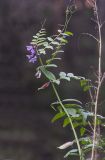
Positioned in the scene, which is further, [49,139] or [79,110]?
[49,139]

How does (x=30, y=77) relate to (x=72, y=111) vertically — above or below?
below

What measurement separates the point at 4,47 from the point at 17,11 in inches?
9.2

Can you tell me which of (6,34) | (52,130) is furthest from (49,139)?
(6,34)

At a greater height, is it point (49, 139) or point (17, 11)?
point (17, 11)

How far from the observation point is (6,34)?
9.01 feet

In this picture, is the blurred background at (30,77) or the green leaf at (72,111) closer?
the green leaf at (72,111)

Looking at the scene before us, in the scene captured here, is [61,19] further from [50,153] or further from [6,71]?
[50,153]

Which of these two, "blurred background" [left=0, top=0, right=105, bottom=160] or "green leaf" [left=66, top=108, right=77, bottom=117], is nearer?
"green leaf" [left=66, top=108, right=77, bottom=117]

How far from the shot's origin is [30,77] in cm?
270

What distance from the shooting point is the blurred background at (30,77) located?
2.66 m

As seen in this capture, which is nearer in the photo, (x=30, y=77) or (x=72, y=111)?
(x=72, y=111)

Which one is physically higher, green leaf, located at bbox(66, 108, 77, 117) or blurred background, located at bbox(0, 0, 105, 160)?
green leaf, located at bbox(66, 108, 77, 117)

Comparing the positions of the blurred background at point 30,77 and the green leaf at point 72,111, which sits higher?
the green leaf at point 72,111

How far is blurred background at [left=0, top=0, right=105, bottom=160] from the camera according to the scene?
2.66m
